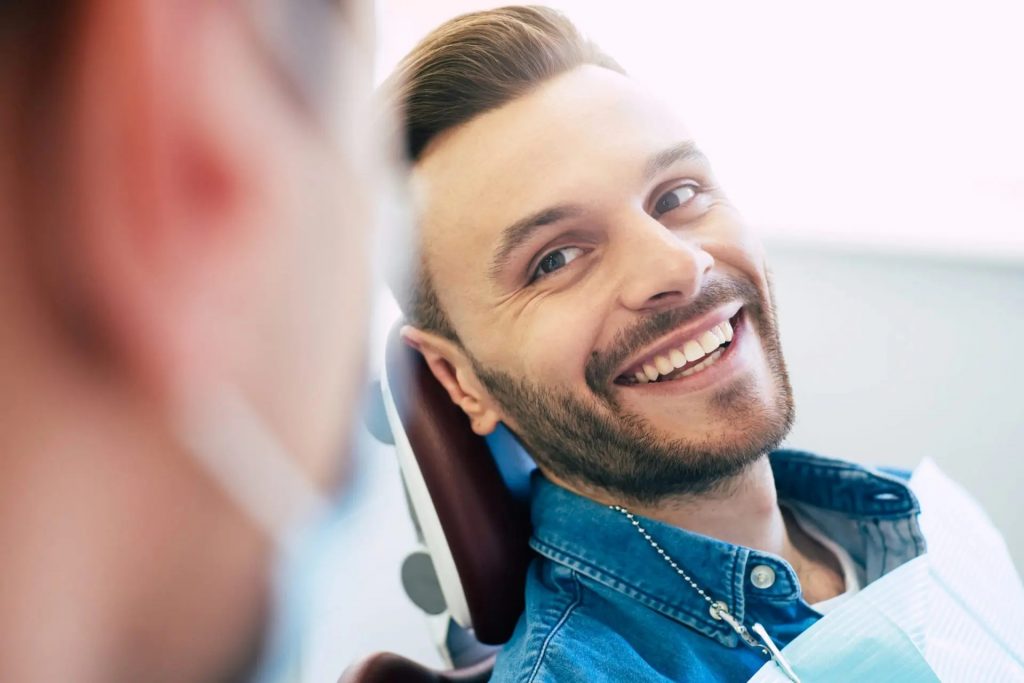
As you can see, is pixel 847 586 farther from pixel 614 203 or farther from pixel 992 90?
pixel 992 90

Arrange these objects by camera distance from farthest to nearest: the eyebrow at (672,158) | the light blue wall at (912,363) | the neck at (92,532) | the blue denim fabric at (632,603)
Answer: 1. the light blue wall at (912,363)
2. the eyebrow at (672,158)
3. the blue denim fabric at (632,603)
4. the neck at (92,532)

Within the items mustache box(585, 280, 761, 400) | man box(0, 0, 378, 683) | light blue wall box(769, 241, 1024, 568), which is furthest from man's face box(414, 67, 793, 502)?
light blue wall box(769, 241, 1024, 568)

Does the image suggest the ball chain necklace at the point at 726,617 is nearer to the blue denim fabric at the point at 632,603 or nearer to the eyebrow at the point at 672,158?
the blue denim fabric at the point at 632,603

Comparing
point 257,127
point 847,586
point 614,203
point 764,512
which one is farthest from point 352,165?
point 847,586

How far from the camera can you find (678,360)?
810 millimetres

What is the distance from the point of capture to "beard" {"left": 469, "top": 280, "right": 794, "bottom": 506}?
0.79 m

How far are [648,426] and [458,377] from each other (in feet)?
0.84

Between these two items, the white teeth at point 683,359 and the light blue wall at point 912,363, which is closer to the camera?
the white teeth at point 683,359

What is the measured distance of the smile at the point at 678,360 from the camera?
0.81m

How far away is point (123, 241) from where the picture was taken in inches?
10.3

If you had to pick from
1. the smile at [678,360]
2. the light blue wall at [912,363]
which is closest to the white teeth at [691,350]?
the smile at [678,360]

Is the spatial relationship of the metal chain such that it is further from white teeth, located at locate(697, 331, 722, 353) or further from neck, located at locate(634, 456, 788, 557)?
white teeth, located at locate(697, 331, 722, 353)

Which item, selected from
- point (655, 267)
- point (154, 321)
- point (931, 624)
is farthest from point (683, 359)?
point (154, 321)

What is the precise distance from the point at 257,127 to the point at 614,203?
56 centimetres
